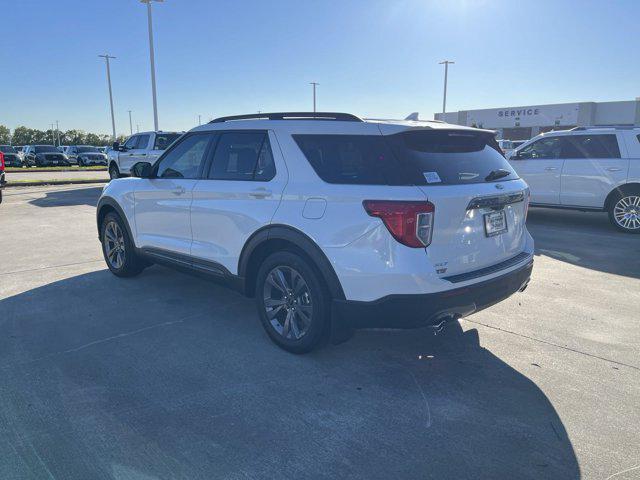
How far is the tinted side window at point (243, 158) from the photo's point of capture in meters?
4.12

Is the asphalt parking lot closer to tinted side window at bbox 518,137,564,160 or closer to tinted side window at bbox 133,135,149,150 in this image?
tinted side window at bbox 518,137,564,160

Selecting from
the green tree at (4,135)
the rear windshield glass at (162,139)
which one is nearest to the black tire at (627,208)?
the rear windshield glass at (162,139)

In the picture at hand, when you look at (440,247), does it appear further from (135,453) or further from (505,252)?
(135,453)

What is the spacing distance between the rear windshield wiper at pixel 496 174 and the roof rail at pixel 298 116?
41.9 inches

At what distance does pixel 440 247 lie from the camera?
328 centimetres

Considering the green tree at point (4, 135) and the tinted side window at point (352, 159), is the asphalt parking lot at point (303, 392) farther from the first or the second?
the green tree at point (4, 135)

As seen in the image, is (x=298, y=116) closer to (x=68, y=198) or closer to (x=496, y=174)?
(x=496, y=174)

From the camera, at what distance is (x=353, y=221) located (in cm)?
336

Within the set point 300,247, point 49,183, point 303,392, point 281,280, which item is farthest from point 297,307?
point 49,183

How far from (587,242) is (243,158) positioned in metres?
6.57

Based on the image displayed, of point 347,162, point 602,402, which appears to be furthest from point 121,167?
point 602,402

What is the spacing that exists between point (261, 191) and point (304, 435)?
194cm

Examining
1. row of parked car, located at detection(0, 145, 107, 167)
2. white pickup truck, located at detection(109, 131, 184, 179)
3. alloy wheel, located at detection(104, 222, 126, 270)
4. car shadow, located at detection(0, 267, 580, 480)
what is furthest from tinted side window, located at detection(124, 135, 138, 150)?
row of parked car, located at detection(0, 145, 107, 167)

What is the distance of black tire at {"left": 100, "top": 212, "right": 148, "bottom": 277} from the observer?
5.86m
